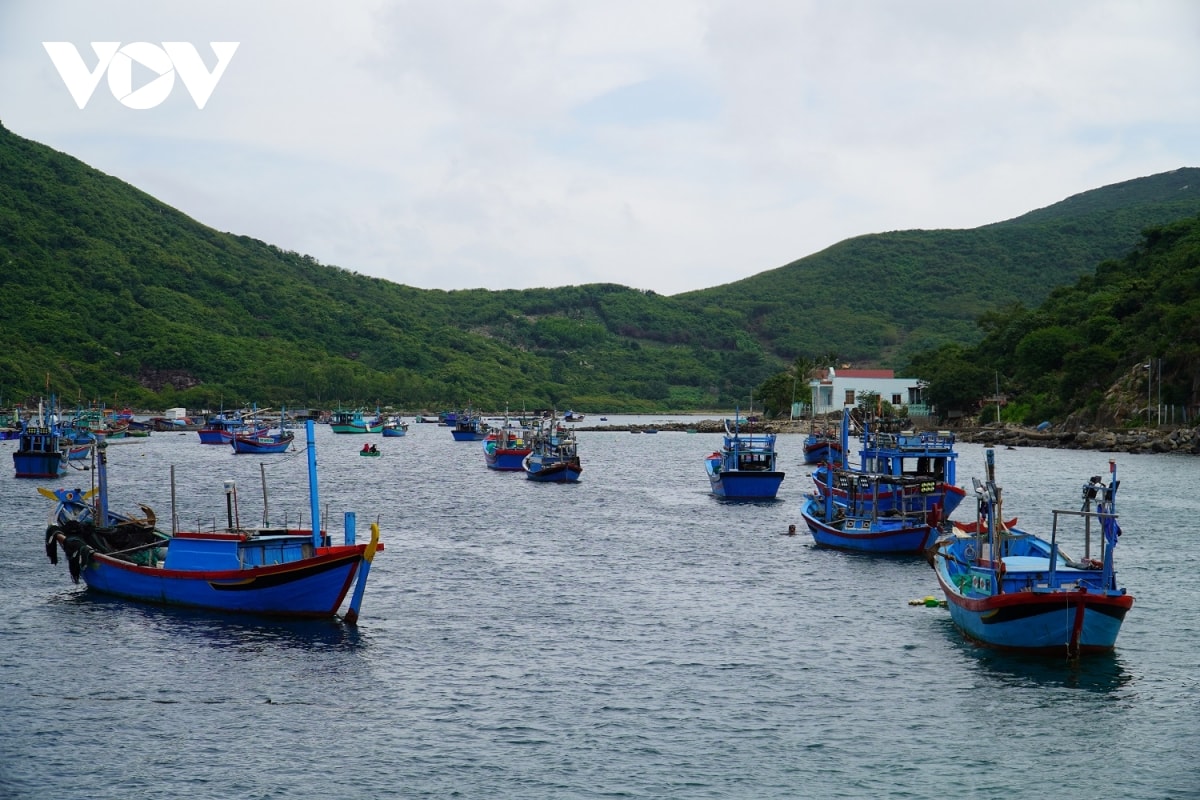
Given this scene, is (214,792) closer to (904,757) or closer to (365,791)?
(365,791)

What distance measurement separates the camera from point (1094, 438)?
465 ft

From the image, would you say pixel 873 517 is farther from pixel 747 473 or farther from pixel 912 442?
pixel 747 473

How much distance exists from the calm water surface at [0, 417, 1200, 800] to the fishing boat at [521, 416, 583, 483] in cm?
4549

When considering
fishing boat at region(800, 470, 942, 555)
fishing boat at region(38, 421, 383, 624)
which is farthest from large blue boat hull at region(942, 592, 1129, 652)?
fishing boat at region(800, 470, 942, 555)

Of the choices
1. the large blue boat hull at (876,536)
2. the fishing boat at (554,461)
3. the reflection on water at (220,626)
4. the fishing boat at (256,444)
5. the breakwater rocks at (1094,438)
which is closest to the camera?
the reflection on water at (220,626)

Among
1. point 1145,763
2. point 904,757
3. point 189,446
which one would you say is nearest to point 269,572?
point 904,757

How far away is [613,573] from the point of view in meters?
54.5

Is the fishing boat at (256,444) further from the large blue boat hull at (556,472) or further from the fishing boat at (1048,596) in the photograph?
the fishing boat at (1048,596)

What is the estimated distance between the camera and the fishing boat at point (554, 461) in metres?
106

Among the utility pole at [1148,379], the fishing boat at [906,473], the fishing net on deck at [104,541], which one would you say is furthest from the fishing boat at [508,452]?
the utility pole at [1148,379]

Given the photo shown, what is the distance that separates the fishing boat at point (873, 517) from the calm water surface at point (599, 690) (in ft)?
3.84

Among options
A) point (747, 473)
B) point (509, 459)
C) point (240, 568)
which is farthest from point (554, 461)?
point (240, 568)

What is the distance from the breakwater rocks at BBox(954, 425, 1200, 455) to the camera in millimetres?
125750

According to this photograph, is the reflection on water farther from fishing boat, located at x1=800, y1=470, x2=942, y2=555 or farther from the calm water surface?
fishing boat, located at x1=800, y1=470, x2=942, y2=555
